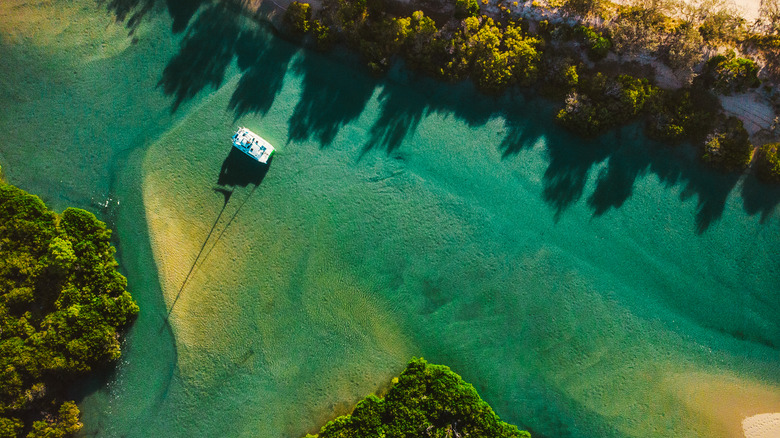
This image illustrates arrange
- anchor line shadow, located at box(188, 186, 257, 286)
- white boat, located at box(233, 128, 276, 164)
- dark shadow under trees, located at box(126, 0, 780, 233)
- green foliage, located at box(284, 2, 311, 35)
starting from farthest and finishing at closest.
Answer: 1. anchor line shadow, located at box(188, 186, 257, 286)
2. green foliage, located at box(284, 2, 311, 35)
3. dark shadow under trees, located at box(126, 0, 780, 233)
4. white boat, located at box(233, 128, 276, 164)

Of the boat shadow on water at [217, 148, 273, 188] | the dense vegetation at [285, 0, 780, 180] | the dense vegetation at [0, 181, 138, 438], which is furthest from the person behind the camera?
the boat shadow on water at [217, 148, 273, 188]

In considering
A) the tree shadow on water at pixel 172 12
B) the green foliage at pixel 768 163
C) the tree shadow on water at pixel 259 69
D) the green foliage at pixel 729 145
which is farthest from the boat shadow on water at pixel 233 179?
the green foliage at pixel 768 163

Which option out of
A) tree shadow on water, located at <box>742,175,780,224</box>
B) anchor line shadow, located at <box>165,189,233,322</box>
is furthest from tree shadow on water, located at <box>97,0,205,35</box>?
tree shadow on water, located at <box>742,175,780,224</box>

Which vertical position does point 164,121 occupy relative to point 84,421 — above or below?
above

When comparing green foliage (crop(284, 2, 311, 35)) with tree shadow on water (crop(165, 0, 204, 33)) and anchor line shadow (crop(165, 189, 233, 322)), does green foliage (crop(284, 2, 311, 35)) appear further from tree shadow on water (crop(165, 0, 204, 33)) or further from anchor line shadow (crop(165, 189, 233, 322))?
anchor line shadow (crop(165, 189, 233, 322))

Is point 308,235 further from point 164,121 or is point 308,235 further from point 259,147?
point 164,121

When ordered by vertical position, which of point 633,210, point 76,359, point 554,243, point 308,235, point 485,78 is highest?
point 485,78

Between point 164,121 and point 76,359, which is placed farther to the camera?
point 164,121

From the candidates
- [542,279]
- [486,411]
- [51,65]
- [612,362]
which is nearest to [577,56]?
[542,279]
